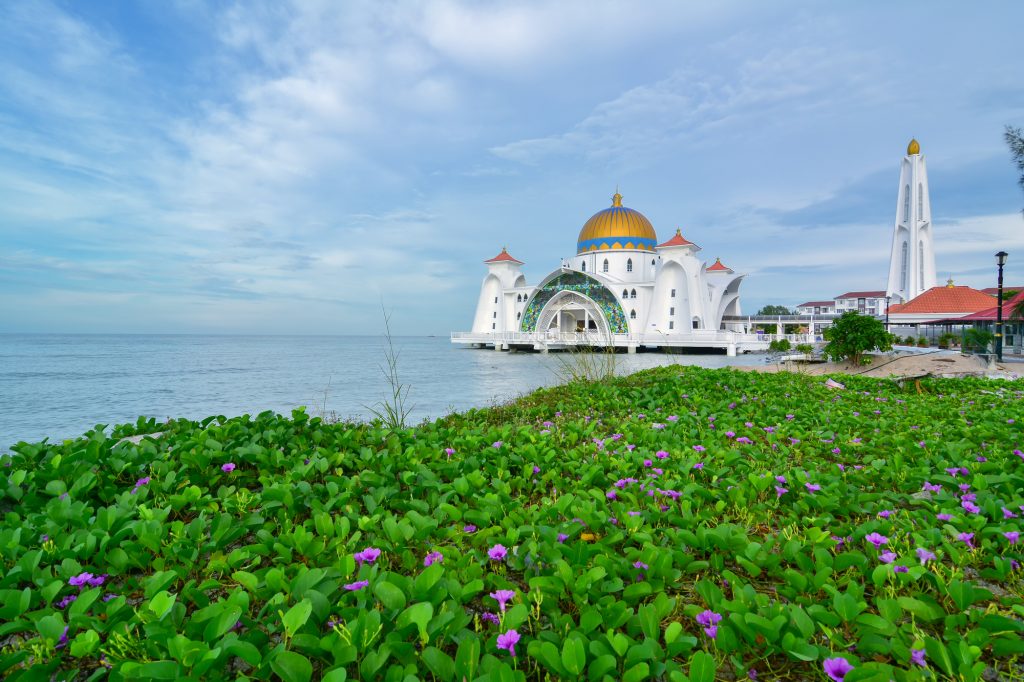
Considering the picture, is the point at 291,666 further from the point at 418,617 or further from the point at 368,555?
the point at 368,555

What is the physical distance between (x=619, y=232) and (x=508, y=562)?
41601mm

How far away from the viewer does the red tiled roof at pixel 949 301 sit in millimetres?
26891

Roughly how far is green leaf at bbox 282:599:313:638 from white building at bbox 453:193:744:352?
1298 inches

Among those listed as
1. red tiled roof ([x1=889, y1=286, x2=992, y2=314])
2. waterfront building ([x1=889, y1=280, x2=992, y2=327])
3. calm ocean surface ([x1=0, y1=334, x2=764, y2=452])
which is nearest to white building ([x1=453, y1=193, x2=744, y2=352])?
waterfront building ([x1=889, y1=280, x2=992, y2=327])

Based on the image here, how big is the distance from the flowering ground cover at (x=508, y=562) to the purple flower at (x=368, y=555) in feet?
0.06

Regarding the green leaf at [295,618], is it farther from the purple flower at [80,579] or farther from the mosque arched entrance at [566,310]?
the mosque arched entrance at [566,310]

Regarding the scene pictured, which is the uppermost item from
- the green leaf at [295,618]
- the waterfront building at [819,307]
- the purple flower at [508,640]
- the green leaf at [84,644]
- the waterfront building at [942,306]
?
the waterfront building at [819,307]

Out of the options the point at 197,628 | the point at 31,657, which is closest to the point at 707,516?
the point at 197,628

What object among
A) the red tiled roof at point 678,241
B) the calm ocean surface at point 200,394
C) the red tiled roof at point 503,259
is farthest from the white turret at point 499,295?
the calm ocean surface at point 200,394

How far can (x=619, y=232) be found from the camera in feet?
136

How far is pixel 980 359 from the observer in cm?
1338

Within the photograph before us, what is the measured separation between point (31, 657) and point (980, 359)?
59.4 ft

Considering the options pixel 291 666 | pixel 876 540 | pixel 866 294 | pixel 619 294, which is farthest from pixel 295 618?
pixel 866 294

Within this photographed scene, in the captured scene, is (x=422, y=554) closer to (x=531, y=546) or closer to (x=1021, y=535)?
(x=531, y=546)
